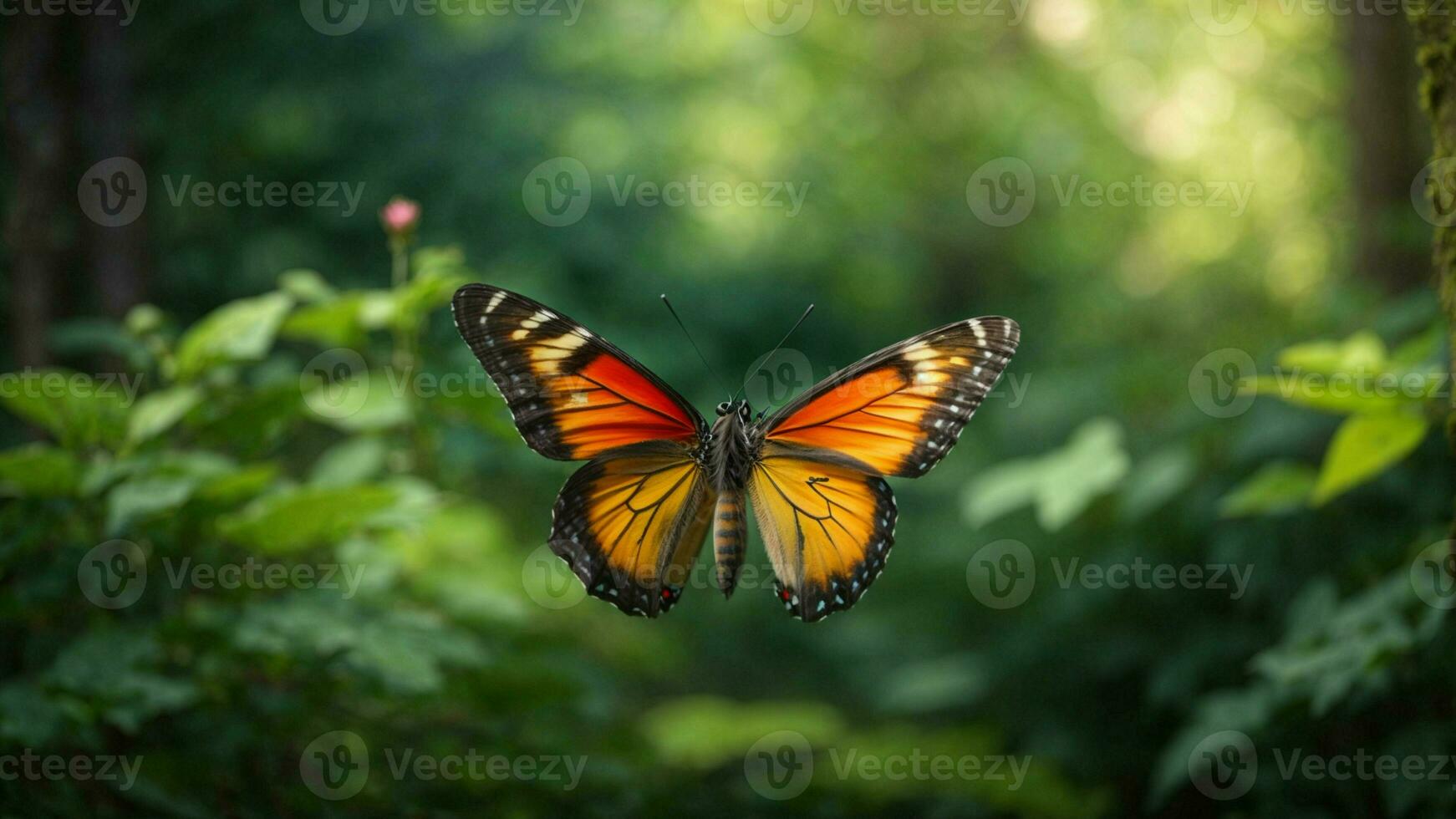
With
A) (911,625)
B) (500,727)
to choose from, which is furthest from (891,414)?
(911,625)

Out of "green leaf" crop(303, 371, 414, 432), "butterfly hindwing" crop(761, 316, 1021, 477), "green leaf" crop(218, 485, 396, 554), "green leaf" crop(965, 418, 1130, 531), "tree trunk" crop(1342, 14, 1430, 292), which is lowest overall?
"green leaf" crop(218, 485, 396, 554)

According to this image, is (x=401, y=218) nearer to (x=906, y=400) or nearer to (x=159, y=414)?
(x=159, y=414)

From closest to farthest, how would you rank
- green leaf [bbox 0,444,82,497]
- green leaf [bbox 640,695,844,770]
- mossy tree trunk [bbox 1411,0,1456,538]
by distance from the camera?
mossy tree trunk [bbox 1411,0,1456,538], green leaf [bbox 0,444,82,497], green leaf [bbox 640,695,844,770]

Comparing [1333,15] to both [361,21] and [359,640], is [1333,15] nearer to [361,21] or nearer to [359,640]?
[361,21]

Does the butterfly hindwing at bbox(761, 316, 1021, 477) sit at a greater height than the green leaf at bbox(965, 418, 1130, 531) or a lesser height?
lesser

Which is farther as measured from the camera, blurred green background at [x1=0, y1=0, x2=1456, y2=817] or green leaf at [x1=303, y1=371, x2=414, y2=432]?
green leaf at [x1=303, y1=371, x2=414, y2=432]

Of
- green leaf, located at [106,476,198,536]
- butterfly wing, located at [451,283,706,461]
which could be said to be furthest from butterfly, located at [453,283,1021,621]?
green leaf, located at [106,476,198,536]

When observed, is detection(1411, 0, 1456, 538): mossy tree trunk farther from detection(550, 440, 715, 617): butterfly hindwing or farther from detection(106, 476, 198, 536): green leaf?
detection(106, 476, 198, 536): green leaf

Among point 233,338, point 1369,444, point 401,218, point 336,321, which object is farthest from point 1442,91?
point 233,338
